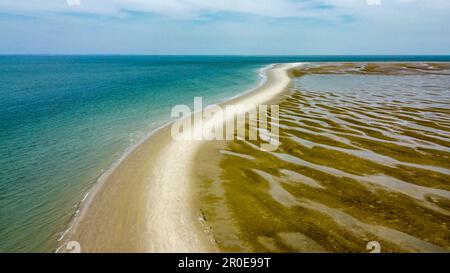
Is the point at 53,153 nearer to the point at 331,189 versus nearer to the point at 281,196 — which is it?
the point at 281,196

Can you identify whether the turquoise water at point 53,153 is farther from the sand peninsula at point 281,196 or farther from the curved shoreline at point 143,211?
the sand peninsula at point 281,196

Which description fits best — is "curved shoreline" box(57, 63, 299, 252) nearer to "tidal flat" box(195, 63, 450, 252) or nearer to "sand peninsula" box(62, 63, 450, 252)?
"sand peninsula" box(62, 63, 450, 252)

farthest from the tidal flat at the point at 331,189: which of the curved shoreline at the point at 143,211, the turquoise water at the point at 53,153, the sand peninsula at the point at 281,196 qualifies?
the turquoise water at the point at 53,153

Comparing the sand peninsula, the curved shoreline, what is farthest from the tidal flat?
the curved shoreline

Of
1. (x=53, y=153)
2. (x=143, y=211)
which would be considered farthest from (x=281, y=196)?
(x=53, y=153)

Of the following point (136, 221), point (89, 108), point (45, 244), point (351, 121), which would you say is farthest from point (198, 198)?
point (89, 108)
